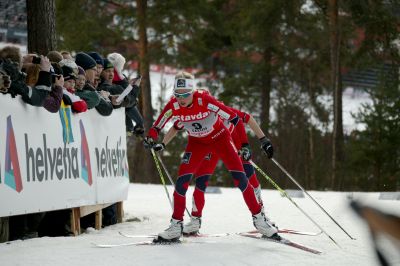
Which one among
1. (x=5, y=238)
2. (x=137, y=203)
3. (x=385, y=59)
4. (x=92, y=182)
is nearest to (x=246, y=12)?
(x=385, y=59)

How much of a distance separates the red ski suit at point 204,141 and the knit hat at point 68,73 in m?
1.10

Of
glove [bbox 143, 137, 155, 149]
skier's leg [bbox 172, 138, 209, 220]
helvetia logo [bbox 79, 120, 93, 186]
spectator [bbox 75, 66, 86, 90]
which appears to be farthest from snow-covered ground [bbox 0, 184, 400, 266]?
spectator [bbox 75, 66, 86, 90]

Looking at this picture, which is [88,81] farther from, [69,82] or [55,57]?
[69,82]

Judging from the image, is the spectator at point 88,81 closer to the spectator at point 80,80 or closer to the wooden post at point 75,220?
the spectator at point 80,80

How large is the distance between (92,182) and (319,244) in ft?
8.64

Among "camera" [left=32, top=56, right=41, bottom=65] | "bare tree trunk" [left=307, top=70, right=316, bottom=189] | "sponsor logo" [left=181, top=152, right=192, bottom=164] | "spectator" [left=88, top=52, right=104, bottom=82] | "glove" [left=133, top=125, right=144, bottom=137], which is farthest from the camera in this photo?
"bare tree trunk" [left=307, top=70, right=316, bottom=189]

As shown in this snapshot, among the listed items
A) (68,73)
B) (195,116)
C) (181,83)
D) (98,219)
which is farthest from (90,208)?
(181,83)

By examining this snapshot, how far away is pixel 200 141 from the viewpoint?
26.7 feet

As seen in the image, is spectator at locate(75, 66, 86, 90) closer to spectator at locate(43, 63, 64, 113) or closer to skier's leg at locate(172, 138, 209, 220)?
spectator at locate(43, 63, 64, 113)

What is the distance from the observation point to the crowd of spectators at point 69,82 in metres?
7.11

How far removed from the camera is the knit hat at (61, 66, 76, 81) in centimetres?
842

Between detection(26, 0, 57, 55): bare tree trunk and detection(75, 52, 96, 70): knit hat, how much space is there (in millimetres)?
1365

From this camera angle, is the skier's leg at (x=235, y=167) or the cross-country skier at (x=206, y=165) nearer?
the skier's leg at (x=235, y=167)

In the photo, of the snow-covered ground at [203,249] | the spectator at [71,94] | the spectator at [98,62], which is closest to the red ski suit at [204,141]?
the snow-covered ground at [203,249]
